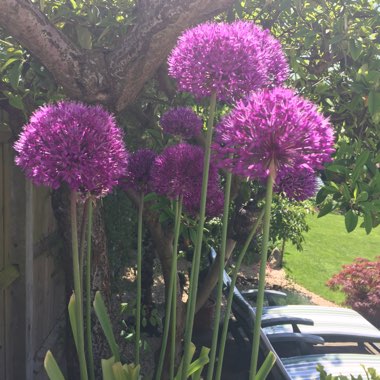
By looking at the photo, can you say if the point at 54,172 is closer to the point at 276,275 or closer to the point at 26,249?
the point at 26,249

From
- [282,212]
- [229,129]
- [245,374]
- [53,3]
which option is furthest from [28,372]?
[282,212]

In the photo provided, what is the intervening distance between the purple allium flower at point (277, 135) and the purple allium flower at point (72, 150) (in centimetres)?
36

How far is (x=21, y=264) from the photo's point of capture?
301cm

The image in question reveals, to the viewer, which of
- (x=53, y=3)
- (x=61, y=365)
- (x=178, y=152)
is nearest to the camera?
(x=178, y=152)

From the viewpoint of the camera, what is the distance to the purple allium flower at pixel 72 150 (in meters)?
1.29

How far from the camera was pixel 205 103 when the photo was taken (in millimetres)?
3053

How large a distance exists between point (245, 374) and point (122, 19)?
3039mm

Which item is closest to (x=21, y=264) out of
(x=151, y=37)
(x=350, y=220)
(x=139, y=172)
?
(x=139, y=172)

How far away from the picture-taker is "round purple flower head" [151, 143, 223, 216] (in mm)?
1629

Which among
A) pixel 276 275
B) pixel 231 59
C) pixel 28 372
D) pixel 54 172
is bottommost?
pixel 276 275

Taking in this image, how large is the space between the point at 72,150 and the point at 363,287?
5.37 meters

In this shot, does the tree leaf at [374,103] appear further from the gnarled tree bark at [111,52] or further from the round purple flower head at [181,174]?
the round purple flower head at [181,174]

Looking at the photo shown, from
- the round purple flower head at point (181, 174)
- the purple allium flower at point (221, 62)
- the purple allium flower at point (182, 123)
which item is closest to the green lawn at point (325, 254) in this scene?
the purple allium flower at point (182, 123)

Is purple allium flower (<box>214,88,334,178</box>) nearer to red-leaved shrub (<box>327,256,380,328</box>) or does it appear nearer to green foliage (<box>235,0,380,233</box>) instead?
green foliage (<box>235,0,380,233</box>)
